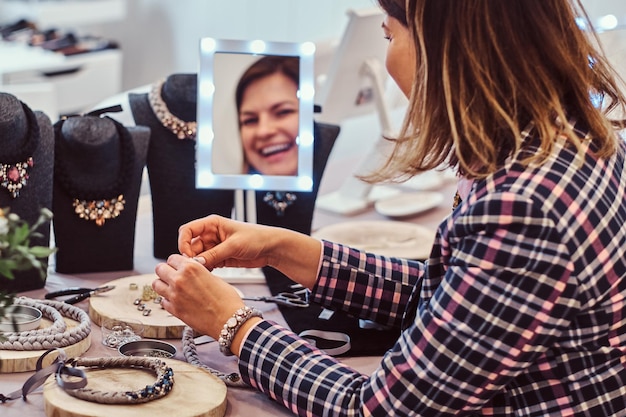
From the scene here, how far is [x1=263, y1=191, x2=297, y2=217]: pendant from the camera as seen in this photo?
61.2 inches

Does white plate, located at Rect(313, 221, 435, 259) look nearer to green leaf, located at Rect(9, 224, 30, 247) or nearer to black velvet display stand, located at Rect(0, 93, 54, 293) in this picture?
black velvet display stand, located at Rect(0, 93, 54, 293)

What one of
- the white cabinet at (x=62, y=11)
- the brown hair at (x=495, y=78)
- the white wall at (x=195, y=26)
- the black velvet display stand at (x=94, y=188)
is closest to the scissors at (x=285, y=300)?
the black velvet display stand at (x=94, y=188)

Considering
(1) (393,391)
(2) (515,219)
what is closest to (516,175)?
(2) (515,219)

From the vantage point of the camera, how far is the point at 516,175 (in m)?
0.89

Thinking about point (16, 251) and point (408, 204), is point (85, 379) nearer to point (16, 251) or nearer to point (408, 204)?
point (16, 251)

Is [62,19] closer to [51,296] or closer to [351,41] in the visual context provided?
[351,41]

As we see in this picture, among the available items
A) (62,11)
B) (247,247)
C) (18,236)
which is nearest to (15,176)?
(247,247)

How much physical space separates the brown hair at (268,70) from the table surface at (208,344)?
12.1 inches

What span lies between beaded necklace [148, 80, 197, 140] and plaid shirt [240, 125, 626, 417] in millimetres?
631

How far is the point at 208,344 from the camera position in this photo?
1.22 m

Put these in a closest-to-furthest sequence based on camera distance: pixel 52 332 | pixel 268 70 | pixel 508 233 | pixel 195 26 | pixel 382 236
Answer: pixel 508 233
pixel 52 332
pixel 268 70
pixel 382 236
pixel 195 26

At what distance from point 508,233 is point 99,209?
76 cm

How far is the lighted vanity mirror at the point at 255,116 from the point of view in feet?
4.78

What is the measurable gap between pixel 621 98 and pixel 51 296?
0.80 metres
